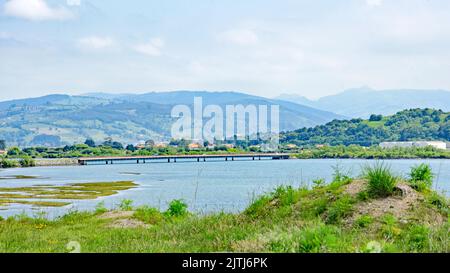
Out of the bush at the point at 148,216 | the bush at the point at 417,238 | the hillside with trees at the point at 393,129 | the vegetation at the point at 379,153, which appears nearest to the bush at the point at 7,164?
the vegetation at the point at 379,153

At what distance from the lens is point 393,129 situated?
107062 millimetres

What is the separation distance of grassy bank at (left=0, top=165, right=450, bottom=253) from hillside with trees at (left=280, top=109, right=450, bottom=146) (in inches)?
3534

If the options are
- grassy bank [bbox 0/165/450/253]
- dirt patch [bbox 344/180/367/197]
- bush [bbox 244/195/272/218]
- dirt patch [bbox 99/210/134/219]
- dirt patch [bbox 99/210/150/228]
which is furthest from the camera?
dirt patch [bbox 99/210/134/219]

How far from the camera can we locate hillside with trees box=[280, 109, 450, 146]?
101 m

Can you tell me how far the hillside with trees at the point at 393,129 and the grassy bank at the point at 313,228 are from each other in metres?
89.8

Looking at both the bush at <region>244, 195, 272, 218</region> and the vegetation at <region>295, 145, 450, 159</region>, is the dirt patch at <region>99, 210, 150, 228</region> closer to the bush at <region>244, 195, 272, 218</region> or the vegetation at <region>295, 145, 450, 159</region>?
the bush at <region>244, 195, 272, 218</region>

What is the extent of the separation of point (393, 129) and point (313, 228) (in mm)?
103970

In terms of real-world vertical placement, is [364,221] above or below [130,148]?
below

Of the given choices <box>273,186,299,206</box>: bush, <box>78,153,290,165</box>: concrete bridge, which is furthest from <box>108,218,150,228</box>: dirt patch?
<box>78,153,290,165</box>: concrete bridge

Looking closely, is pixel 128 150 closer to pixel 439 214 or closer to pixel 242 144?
pixel 242 144

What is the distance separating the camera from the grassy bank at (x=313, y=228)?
7.27m

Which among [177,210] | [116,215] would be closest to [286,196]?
[177,210]

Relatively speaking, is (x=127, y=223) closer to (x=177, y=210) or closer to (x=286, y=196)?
(x=177, y=210)
